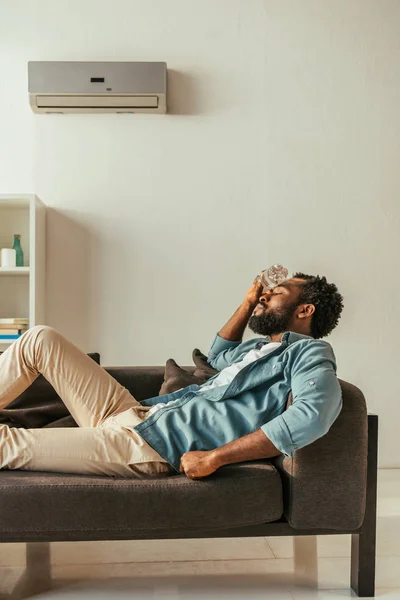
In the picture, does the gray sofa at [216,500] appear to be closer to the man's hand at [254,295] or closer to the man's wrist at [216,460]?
the man's wrist at [216,460]

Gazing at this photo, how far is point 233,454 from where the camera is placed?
2.11m

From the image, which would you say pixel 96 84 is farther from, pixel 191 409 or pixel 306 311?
pixel 191 409

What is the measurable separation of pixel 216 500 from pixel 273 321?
2.50 feet

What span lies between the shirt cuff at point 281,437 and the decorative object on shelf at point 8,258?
7.62 ft

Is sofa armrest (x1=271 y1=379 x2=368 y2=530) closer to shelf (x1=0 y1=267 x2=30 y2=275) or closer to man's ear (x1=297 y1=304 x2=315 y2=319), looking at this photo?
man's ear (x1=297 y1=304 x2=315 y2=319)

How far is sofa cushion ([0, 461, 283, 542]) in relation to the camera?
2064 mm

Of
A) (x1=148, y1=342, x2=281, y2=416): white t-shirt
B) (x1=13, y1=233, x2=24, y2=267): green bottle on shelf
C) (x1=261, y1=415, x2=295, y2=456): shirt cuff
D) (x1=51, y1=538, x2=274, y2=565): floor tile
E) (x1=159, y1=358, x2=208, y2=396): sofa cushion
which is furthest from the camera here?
(x1=13, y1=233, x2=24, y2=267): green bottle on shelf

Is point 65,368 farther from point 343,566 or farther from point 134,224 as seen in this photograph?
point 134,224

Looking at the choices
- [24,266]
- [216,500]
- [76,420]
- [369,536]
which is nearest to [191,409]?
[216,500]

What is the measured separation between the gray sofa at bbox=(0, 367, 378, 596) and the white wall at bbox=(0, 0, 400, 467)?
211cm

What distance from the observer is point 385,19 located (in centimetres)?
433

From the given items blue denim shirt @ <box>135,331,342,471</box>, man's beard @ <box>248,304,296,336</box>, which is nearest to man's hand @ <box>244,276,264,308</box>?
man's beard @ <box>248,304,296,336</box>

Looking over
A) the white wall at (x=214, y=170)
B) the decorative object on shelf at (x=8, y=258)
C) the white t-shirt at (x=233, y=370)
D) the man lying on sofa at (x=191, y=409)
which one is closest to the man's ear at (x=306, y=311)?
the man lying on sofa at (x=191, y=409)

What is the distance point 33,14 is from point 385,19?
82.5 inches
